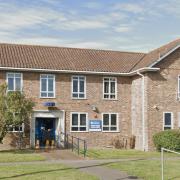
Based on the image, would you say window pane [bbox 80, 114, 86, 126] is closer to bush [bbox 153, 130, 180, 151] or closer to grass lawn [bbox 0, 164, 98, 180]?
bush [bbox 153, 130, 180, 151]

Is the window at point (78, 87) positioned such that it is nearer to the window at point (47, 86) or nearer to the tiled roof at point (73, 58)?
the tiled roof at point (73, 58)

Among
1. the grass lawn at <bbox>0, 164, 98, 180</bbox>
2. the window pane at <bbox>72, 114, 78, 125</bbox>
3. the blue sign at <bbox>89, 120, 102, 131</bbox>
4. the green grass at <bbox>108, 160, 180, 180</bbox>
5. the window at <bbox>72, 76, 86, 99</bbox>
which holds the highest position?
the window at <bbox>72, 76, 86, 99</bbox>

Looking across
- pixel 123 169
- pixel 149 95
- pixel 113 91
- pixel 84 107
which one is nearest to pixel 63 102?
pixel 84 107

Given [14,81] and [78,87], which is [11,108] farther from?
[78,87]

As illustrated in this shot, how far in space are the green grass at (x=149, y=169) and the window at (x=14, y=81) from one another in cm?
1166

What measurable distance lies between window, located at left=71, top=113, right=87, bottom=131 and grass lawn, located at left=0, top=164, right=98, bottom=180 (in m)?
11.1

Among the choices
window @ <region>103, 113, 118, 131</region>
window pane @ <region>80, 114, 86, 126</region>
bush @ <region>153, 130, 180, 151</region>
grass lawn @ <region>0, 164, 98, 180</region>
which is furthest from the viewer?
window @ <region>103, 113, 118, 131</region>

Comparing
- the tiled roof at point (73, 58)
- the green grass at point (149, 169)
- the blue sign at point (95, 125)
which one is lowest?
the green grass at point (149, 169)

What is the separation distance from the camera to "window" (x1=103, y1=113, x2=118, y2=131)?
3238 centimetres

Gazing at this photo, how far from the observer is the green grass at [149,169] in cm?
1717

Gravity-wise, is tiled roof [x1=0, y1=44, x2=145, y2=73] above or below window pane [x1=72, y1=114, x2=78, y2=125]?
above

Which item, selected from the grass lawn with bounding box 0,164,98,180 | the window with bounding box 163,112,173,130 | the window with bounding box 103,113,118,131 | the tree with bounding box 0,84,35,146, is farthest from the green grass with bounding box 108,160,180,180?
the window with bounding box 103,113,118,131

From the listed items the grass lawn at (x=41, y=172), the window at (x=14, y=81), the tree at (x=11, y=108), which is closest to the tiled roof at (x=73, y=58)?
the window at (x=14, y=81)

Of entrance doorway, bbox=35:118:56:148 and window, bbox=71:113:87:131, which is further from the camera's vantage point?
window, bbox=71:113:87:131
